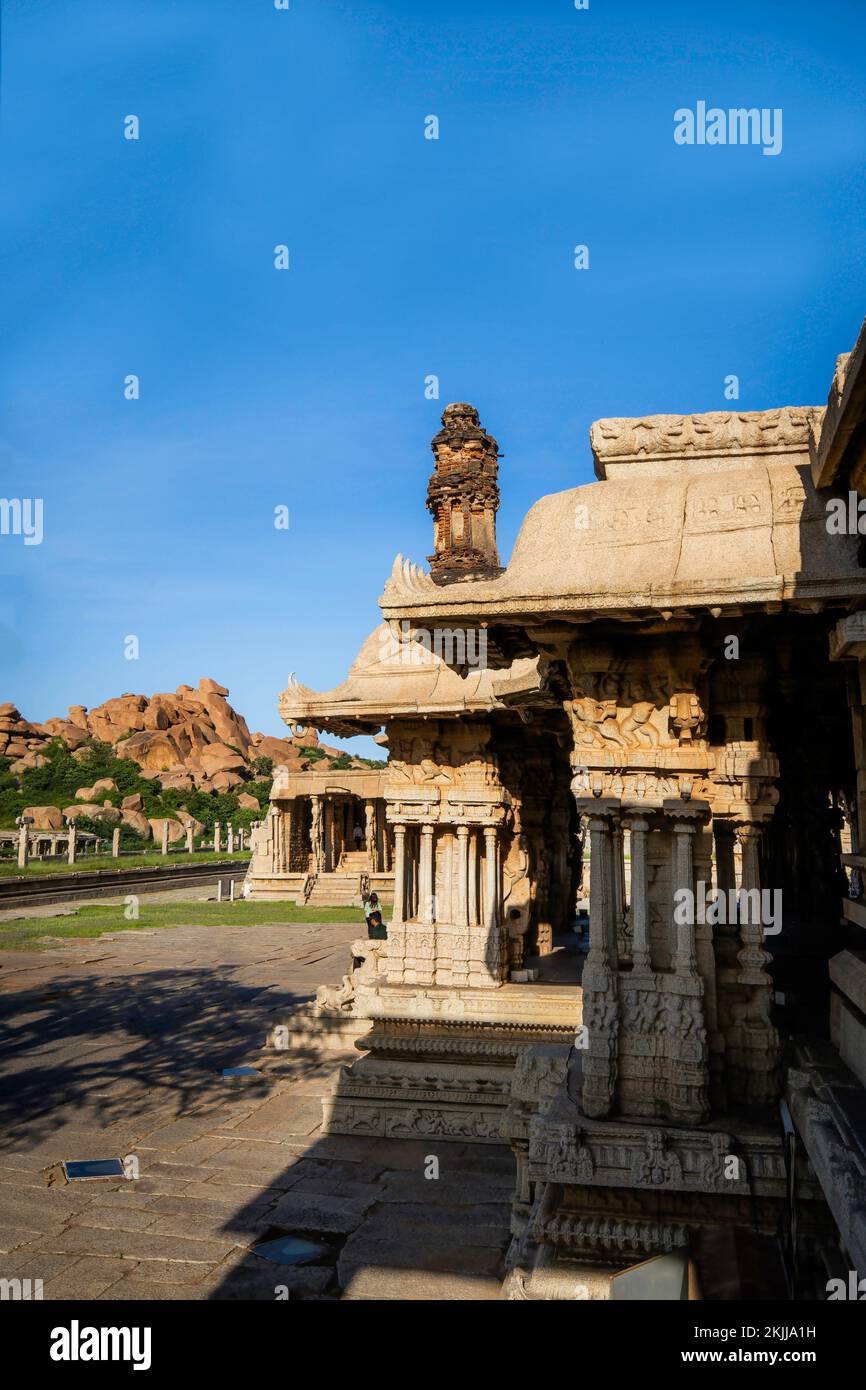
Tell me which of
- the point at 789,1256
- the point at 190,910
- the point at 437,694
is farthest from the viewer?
the point at 190,910

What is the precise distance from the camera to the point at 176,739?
7931 centimetres

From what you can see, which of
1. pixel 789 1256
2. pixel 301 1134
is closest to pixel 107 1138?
pixel 301 1134

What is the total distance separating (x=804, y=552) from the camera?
4.74m

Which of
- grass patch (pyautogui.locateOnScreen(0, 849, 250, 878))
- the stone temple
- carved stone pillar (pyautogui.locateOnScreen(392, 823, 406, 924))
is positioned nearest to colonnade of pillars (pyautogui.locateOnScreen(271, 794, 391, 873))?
grass patch (pyautogui.locateOnScreen(0, 849, 250, 878))

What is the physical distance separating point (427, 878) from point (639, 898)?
552cm

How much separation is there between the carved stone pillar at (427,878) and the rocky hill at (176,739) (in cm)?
5485

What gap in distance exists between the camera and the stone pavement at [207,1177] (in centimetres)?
610

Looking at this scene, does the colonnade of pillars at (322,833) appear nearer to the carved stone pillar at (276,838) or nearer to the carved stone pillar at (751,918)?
the carved stone pillar at (276,838)

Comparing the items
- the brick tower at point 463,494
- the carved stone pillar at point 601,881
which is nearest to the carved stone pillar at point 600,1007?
the carved stone pillar at point 601,881

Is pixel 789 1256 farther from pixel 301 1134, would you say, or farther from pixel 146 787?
pixel 146 787

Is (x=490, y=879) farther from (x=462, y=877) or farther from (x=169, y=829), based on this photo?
(x=169, y=829)

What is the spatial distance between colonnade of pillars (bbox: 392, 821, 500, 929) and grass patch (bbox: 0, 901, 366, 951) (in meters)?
14.4
